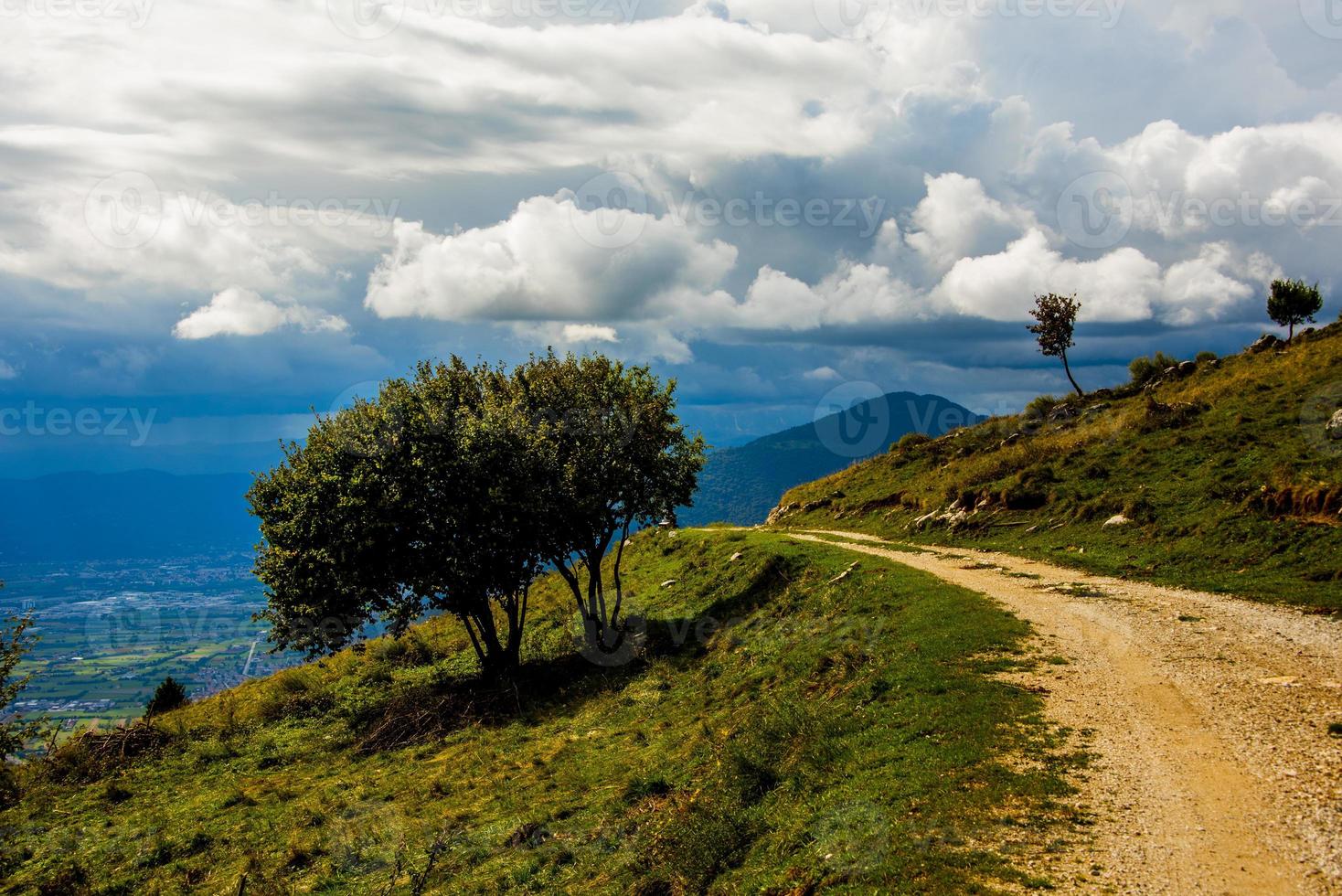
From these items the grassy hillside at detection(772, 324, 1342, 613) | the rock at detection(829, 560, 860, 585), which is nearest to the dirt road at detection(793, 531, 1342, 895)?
the grassy hillside at detection(772, 324, 1342, 613)

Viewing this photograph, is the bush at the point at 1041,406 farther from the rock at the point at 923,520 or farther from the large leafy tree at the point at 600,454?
the large leafy tree at the point at 600,454

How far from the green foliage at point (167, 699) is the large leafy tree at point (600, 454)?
30.4 meters

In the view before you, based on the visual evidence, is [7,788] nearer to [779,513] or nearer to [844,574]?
[844,574]

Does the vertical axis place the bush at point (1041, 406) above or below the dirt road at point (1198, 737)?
above

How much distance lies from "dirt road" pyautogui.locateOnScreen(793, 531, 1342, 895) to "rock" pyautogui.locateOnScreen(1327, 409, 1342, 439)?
51.5ft

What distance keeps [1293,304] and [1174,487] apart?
177ft

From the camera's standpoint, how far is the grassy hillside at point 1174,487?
2814 cm

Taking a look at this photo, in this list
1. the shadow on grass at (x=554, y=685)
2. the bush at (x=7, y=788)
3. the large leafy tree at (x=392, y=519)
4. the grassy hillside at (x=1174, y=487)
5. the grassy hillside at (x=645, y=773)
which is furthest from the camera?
the large leafy tree at (x=392, y=519)

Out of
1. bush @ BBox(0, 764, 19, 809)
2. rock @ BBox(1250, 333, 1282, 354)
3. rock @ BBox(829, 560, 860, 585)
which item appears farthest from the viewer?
rock @ BBox(1250, 333, 1282, 354)

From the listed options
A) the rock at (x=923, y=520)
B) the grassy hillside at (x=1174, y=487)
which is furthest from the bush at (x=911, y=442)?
the rock at (x=923, y=520)

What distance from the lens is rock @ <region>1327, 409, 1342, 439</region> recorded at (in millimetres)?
33406

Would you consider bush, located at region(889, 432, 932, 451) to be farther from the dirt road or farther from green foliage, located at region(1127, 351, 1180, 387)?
the dirt road

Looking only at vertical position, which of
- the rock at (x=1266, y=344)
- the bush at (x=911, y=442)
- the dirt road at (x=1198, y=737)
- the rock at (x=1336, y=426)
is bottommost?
the dirt road at (x=1198, y=737)

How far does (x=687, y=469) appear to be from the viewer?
145 ft
